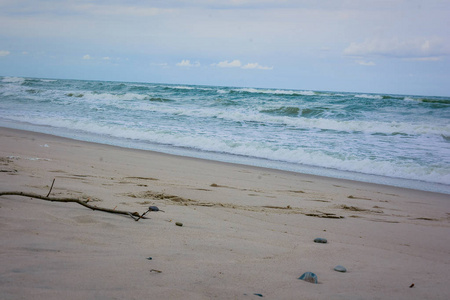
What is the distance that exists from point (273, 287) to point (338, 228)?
168 centimetres

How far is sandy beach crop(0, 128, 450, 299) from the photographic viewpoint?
1982mm

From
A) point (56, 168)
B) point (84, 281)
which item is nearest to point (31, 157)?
point (56, 168)

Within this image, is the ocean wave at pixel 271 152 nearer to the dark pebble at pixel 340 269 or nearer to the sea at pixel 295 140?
the sea at pixel 295 140

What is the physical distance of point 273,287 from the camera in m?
2.09

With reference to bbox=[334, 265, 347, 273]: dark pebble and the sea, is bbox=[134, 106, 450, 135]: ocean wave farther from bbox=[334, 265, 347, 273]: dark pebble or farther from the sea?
bbox=[334, 265, 347, 273]: dark pebble

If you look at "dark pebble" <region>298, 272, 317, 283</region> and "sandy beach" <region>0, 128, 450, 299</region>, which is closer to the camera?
"sandy beach" <region>0, 128, 450, 299</region>

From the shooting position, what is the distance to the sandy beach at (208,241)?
1982mm

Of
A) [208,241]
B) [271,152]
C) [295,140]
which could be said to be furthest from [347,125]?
[208,241]

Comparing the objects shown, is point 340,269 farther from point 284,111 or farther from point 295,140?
point 284,111

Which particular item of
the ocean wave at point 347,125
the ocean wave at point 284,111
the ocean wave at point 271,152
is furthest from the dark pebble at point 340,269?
the ocean wave at point 284,111

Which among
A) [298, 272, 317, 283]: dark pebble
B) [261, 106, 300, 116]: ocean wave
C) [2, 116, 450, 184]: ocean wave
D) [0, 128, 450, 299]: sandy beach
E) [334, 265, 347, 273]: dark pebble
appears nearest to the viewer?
[0, 128, 450, 299]: sandy beach

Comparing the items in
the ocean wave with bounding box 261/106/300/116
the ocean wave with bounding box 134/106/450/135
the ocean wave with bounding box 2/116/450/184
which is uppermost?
the ocean wave with bounding box 261/106/300/116

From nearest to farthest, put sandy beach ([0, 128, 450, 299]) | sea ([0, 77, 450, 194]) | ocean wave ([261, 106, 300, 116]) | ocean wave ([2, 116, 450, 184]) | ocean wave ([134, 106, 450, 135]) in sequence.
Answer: sandy beach ([0, 128, 450, 299])
ocean wave ([2, 116, 450, 184])
sea ([0, 77, 450, 194])
ocean wave ([134, 106, 450, 135])
ocean wave ([261, 106, 300, 116])

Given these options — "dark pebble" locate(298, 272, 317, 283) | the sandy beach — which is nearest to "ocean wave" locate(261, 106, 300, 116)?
the sandy beach
